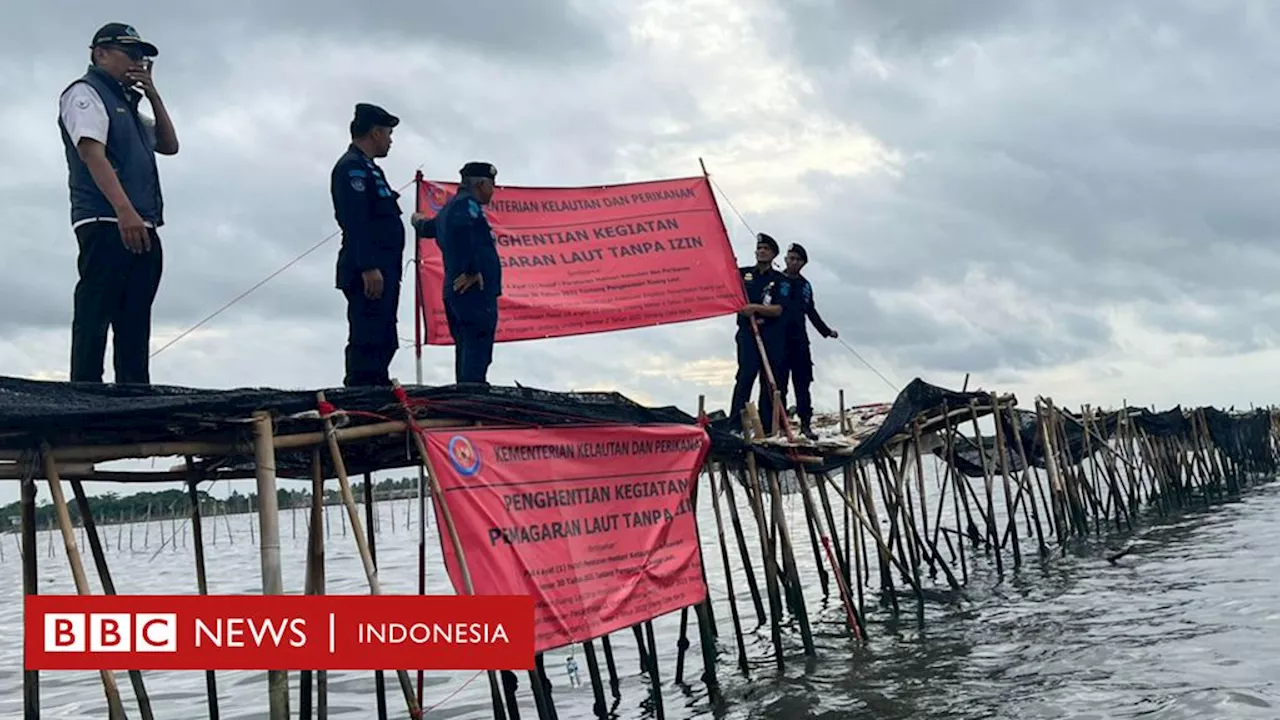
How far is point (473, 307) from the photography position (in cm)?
708

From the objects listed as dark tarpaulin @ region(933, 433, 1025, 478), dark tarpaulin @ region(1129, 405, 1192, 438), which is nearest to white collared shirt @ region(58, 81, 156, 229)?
dark tarpaulin @ region(933, 433, 1025, 478)

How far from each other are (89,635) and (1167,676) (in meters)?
7.21

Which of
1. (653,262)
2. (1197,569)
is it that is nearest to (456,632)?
(653,262)

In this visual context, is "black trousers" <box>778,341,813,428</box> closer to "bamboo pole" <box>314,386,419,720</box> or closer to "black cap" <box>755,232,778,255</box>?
"black cap" <box>755,232,778,255</box>

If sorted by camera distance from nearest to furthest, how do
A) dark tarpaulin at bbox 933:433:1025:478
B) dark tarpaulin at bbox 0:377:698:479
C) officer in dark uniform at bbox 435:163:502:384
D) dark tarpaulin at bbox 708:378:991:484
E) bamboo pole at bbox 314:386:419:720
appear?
dark tarpaulin at bbox 0:377:698:479 → bamboo pole at bbox 314:386:419:720 → officer in dark uniform at bbox 435:163:502:384 → dark tarpaulin at bbox 708:378:991:484 → dark tarpaulin at bbox 933:433:1025:478

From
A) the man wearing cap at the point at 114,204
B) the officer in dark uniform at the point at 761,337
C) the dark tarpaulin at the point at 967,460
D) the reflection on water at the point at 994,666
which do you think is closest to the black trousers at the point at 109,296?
the man wearing cap at the point at 114,204

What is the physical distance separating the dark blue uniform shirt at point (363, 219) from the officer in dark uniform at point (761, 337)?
5.06 m

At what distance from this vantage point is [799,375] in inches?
459

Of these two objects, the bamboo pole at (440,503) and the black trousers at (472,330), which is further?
the black trousers at (472,330)

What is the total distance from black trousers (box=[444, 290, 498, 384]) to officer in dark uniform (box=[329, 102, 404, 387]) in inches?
22.8

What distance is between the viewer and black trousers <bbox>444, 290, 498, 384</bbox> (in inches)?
279

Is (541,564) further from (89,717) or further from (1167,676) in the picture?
(89,717)

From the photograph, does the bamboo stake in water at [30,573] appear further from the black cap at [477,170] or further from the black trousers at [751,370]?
the black trousers at [751,370]

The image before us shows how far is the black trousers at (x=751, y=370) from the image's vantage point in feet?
36.0
